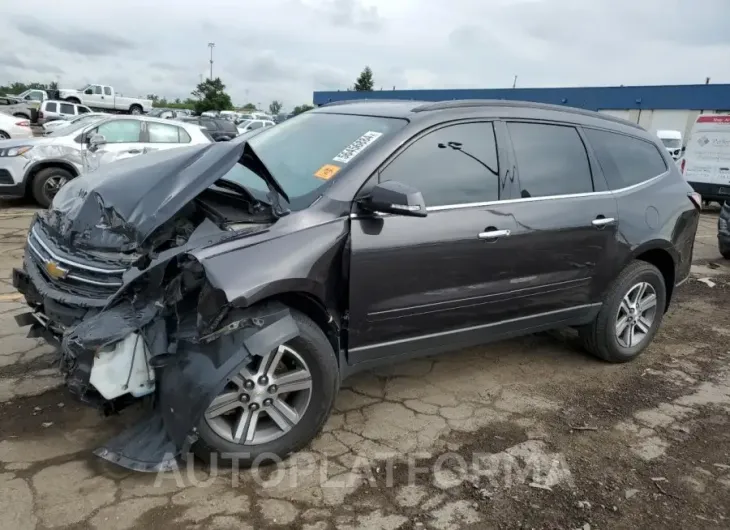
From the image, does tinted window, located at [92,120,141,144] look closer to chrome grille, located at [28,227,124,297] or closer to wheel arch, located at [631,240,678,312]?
chrome grille, located at [28,227,124,297]

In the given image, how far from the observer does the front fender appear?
100 inches

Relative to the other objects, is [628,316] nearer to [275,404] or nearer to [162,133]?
[275,404]

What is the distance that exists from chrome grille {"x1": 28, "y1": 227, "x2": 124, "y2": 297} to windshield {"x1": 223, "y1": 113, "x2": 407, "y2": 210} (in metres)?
0.84

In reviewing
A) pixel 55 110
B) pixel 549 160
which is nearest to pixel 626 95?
pixel 55 110

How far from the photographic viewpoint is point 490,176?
137 inches

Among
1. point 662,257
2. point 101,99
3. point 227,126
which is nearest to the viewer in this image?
point 662,257

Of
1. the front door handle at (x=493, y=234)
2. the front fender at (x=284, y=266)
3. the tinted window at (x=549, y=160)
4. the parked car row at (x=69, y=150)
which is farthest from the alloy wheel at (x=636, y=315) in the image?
the parked car row at (x=69, y=150)

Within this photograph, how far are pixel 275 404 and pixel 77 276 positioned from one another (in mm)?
1190

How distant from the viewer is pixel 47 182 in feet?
29.1

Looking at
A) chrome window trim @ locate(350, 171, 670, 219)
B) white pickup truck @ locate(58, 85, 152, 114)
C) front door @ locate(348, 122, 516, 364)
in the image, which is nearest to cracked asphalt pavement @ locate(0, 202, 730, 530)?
front door @ locate(348, 122, 516, 364)

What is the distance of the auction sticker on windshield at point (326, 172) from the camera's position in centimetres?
311

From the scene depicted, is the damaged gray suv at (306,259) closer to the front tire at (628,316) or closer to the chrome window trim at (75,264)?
the chrome window trim at (75,264)

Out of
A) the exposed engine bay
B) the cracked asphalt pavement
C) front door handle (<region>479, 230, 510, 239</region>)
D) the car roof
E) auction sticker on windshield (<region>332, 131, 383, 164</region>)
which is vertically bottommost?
the cracked asphalt pavement

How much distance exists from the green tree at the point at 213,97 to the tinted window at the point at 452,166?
57.6 meters
